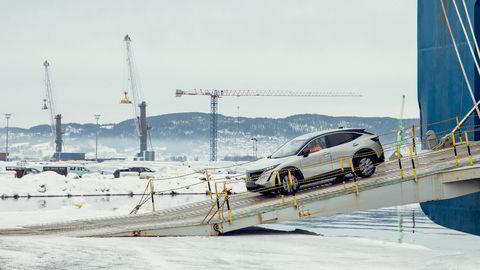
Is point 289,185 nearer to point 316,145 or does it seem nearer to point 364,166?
point 316,145

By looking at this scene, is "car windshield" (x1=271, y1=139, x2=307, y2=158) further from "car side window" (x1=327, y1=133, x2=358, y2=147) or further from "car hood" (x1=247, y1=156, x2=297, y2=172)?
"car side window" (x1=327, y1=133, x2=358, y2=147)

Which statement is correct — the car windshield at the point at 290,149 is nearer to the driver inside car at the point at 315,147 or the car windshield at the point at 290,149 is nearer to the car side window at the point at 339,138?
the driver inside car at the point at 315,147

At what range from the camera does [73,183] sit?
59375 millimetres

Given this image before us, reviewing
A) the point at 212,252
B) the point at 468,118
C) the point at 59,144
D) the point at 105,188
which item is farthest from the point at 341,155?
the point at 59,144

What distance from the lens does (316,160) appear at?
80.4ft

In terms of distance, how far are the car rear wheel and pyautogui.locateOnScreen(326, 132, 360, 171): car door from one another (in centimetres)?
30

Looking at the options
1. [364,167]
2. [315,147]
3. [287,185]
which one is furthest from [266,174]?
[364,167]

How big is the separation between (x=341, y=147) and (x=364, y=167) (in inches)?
34.3

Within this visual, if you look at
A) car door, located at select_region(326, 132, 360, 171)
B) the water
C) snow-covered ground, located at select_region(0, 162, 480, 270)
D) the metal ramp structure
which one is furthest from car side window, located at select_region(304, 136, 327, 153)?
the water

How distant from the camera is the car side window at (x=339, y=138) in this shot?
25.0 meters

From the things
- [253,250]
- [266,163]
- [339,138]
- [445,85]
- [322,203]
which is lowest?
[253,250]

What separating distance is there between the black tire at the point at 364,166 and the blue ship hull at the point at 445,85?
374 cm

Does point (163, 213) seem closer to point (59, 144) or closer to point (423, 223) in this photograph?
point (423, 223)

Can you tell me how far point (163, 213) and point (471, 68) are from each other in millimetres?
11037
